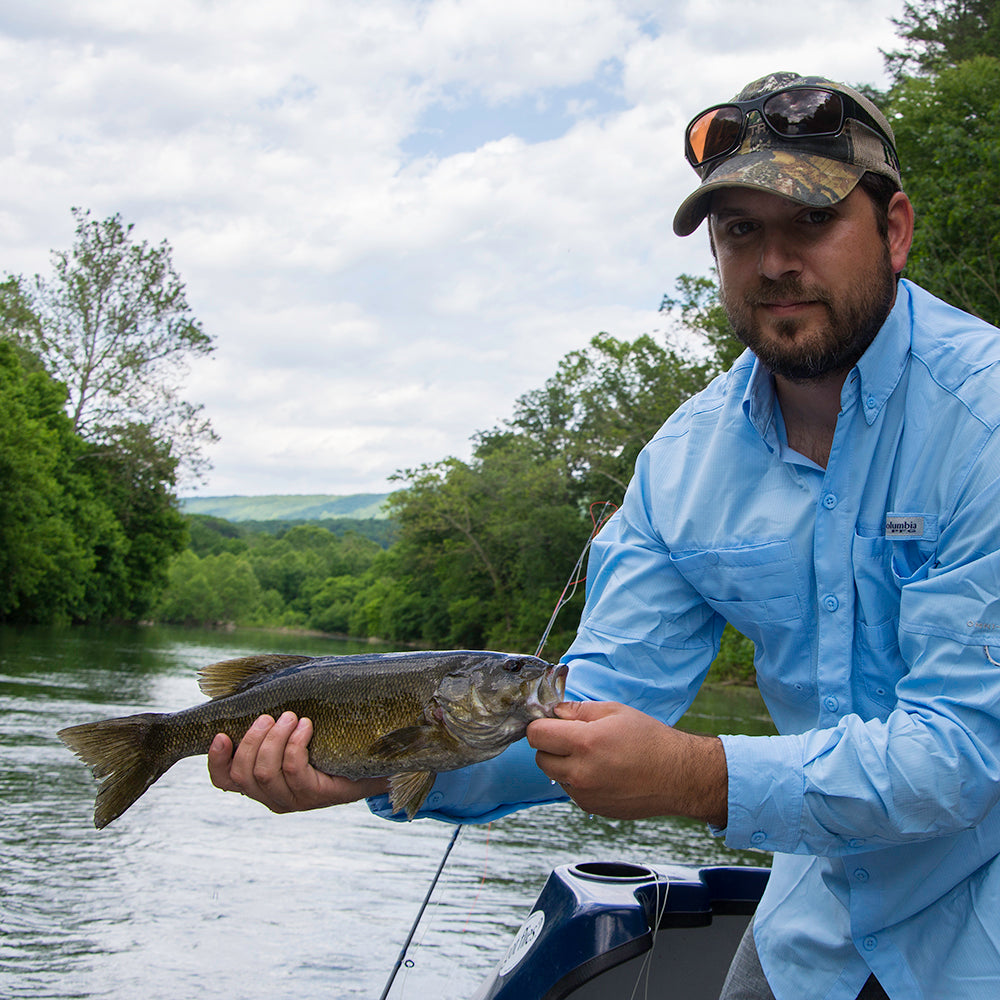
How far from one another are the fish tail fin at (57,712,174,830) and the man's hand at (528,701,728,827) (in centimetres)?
140

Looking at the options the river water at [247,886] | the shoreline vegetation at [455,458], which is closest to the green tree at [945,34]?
the shoreline vegetation at [455,458]

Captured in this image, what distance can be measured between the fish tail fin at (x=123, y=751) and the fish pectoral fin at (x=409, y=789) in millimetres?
759

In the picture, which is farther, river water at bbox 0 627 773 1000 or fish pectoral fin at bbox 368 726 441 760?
river water at bbox 0 627 773 1000

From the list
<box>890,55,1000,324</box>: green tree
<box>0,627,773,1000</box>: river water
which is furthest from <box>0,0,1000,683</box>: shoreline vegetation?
<box>0,627,773,1000</box>: river water

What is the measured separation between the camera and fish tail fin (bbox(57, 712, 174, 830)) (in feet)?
9.84

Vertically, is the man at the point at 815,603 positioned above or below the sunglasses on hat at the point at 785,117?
below

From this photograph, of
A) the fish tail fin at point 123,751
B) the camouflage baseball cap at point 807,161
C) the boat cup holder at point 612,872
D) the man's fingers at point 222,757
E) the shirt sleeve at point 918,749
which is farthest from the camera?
the boat cup holder at point 612,872

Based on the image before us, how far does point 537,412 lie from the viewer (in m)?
80.9

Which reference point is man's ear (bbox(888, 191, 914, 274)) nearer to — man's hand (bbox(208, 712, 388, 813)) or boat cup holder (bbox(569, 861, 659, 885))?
man's hand (bbox(208, 712, 388, 813))

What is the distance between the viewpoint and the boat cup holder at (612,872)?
3.75 metres

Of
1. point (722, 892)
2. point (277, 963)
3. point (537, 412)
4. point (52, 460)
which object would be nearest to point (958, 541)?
point (722, 892)

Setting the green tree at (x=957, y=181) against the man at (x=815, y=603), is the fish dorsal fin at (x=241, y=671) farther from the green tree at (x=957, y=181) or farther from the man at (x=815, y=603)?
the green tree at (x=957, y=181)

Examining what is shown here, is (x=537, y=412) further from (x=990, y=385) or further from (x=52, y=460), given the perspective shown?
(x=990, y=385)

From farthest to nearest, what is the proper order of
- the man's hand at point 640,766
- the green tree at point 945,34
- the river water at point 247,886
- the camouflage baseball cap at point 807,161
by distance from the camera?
the green tree at point 945,34 < the river water at point 247,886 < the camouflage baseball cap at point 807,161 < the man's hand at point 640,766
